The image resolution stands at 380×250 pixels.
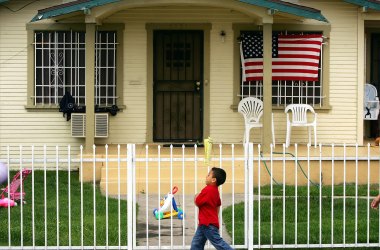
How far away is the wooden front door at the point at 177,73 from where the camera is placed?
17.0 meters

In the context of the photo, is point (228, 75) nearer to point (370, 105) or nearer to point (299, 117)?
point (299, 117)

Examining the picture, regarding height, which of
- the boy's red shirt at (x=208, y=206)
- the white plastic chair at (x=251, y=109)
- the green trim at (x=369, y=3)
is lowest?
the boy's red shirt at (x=208, y=206)

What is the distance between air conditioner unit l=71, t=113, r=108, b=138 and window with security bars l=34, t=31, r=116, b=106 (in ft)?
2.40

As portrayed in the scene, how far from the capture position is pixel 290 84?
55.8 feet

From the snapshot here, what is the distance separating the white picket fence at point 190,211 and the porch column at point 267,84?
664 millimetres

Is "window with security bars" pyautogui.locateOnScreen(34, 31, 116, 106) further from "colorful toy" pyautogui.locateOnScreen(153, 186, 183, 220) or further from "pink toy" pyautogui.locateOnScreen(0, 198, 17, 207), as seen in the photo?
"colorful toy" pyautogui.locateOnScreen(153, 186, 183, 220)

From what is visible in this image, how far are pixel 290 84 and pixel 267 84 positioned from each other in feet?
6.36

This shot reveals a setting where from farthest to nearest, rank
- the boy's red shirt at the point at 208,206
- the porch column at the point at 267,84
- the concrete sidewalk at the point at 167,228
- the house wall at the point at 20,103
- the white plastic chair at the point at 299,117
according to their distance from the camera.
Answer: the house wall at the point at 20,103, the white plastic chair at the point at 299,117, the porch column at the point at 267,84, the concrete sidewalk at the point at 167,228, the boy's red shirt at the point at 208,206

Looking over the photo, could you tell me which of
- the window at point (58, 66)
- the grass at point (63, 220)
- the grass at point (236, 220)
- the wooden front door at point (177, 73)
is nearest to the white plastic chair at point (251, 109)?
the wooden front door at point (177, 73)

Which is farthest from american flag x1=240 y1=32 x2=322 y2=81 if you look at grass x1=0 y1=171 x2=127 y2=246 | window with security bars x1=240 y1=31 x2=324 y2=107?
grass x1=0 y1=171 x2=127 y2=246

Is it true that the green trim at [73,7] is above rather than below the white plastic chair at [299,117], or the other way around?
above

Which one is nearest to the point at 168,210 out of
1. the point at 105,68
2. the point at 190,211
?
the point at 190,211

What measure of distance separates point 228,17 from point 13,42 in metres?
4.34

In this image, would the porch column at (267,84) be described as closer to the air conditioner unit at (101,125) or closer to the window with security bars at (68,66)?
the air conditioner unit at (101,125)
